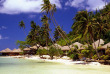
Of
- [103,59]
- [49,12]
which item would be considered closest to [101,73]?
[103,59]

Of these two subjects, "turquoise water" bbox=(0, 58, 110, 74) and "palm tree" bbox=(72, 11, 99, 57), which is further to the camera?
"palm tree" bbox=(72, 11, 99, 57)

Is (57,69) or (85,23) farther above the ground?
(85,23)

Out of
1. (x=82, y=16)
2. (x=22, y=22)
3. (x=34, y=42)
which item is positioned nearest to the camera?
(x=82, y=16)

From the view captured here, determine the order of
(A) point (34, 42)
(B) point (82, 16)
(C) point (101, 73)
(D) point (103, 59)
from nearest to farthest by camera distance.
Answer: (C) point (101, 73) → (D) point (103, 59) → (B) point (82, 16) → (A) point (34, 42)

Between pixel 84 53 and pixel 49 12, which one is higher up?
pixel 49 12

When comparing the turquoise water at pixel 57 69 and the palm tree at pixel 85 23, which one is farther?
the palm tree at pixel 85 23

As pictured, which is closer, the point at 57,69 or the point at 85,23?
the point at 57,69

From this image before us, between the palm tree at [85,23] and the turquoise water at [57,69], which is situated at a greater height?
the palm tree at [85,23]

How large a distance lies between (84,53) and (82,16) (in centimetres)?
448

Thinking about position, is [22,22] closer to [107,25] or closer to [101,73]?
[107,25]

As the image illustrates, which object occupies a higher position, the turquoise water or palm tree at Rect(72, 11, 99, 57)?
palm tree at Rect(72, 11, 99, 57)

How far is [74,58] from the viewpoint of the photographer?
63.1ft

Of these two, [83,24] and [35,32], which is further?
[35,32]

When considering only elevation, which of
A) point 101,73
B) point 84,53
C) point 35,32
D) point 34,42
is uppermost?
point 35,32
